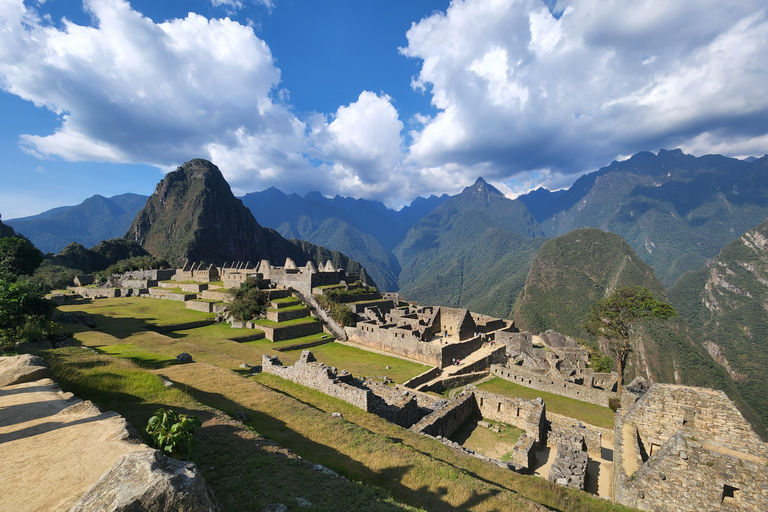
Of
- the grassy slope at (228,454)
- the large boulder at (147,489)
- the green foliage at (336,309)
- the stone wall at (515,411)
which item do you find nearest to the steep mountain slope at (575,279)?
the green foliage at (336,309)

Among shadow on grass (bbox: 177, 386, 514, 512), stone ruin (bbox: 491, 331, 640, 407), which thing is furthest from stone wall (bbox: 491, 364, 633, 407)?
shadow on grass (bbox: 177, 386, 514, 512)

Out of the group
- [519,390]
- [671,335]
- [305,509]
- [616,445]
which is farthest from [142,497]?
[671,335]

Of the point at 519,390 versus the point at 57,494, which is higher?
the point at 57,494

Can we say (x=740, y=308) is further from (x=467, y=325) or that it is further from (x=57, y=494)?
(x=57, y=494)

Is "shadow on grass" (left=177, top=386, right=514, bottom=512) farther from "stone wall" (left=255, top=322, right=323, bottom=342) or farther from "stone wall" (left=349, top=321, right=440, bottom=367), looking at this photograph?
"stone wall" (left=255, top=322, right=323, bottom=342)

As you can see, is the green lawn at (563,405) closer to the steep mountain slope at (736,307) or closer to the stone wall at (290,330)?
the stone wall at (290,330)

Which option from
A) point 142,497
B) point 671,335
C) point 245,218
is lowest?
point 671,335
